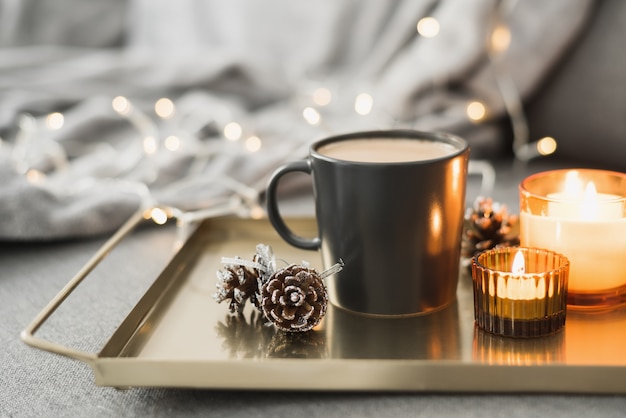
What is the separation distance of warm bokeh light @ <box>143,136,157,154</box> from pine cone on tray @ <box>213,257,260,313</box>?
0.46 metres

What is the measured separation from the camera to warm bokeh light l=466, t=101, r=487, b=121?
1.03 meters

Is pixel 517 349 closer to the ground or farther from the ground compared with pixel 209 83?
closer to the ground

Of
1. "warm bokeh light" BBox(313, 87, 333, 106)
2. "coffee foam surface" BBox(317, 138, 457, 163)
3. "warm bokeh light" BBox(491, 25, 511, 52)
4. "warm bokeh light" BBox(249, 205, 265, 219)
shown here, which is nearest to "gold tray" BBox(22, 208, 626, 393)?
"coffee foam surface" BBox(317, 138, 457, 163)

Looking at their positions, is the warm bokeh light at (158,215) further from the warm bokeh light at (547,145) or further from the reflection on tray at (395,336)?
the warm bokeh light at (547,145)

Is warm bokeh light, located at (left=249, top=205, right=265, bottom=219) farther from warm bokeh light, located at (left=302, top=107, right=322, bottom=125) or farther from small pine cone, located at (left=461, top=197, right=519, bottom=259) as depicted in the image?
small pine cone, located at (left=461, top=197, right=519, bottom=259)

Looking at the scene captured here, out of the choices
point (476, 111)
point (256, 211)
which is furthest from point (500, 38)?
point (256, 211)

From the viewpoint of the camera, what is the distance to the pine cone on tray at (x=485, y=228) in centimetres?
66

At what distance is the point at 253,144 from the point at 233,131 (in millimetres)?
32

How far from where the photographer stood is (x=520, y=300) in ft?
1.66

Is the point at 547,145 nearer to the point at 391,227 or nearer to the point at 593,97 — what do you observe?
the point at 593,97

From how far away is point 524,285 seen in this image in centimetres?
51

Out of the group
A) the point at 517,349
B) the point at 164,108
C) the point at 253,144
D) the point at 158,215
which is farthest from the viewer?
the point at 164,108

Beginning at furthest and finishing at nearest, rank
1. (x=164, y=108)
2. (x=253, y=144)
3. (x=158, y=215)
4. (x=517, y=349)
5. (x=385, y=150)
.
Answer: (x=164, y=108), (x=253, y=144), (x=158, y=215), (x=385, y=150), (x=517, y=349)

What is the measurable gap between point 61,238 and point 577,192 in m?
0.51
